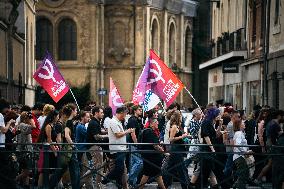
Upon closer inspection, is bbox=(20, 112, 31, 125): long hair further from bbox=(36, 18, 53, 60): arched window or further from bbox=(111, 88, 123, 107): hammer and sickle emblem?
bbox=(36, 18, 53, 60): arched window

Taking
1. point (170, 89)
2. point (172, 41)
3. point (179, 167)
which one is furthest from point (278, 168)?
point (172, 41)

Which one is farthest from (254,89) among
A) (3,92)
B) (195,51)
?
(195,51)

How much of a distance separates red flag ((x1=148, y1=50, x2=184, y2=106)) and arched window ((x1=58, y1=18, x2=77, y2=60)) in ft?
166

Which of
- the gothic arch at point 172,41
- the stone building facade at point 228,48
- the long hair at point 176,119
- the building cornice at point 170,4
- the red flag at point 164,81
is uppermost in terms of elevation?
the building cornice at point 170,4


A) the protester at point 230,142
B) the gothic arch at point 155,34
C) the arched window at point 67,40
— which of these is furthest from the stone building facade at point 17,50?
the gothic arch at point 155,34

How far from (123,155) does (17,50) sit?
31.4 m

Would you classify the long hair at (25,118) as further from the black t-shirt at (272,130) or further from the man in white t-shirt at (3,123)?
the black t-shirt at (272,130)

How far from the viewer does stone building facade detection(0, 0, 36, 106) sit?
4119 cm

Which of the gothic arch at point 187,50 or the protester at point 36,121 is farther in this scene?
the gothic arch at point 187,50

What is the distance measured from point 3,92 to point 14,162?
2321cm

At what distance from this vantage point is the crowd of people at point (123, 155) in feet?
56.5

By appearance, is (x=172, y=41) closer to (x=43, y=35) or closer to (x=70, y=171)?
(x=43, y=35)

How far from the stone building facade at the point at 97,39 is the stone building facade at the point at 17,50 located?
708 inches

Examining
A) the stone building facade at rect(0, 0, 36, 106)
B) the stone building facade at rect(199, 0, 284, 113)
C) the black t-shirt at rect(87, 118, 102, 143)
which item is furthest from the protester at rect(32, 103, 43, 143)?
the stone building facade at rect(0, 0, 36, 106)
